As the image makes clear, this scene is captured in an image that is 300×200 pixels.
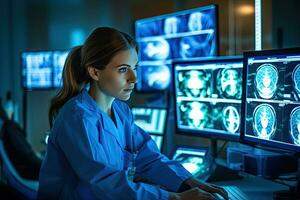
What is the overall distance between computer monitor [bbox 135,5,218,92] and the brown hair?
3.08ft

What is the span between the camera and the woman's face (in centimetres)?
153

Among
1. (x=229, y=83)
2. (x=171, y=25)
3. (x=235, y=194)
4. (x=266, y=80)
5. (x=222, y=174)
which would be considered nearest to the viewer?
(x=235, y=194)

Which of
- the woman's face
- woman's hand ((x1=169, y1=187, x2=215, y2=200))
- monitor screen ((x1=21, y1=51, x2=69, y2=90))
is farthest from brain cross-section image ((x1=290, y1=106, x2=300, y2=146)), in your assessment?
monitor screen ((x1=21, y1=51, x2=69, y2=90))

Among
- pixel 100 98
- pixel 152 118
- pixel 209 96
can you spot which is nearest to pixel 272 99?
pixel 209 96

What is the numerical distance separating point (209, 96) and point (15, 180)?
4.48 feet

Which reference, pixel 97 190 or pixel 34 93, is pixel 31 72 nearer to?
pixel 34 93

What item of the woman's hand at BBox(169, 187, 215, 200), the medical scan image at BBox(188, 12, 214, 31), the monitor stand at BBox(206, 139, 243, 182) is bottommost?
the monitor stand at BBox(206, 139, 243, 182)

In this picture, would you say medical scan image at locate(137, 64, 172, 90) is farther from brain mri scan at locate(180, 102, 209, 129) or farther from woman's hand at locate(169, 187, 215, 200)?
woman's hand at locate(169, 187, 215, 200)

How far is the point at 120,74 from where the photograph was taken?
1.53 metres

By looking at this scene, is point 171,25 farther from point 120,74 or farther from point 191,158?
point 120,74

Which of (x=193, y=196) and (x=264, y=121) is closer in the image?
(x=193, y=196)

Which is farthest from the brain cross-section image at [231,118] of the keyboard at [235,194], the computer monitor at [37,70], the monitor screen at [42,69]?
the computer monitor at [37,70]

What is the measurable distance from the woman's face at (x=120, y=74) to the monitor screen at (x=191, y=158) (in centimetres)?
56

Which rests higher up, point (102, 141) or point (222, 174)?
point (102, 141)
